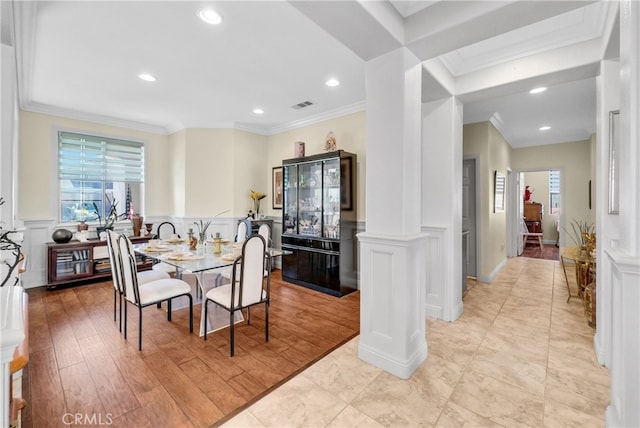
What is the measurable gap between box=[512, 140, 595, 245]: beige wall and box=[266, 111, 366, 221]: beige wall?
4.45 meters

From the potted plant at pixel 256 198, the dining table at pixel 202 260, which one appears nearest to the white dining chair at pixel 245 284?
the dining table at pixel 202 260

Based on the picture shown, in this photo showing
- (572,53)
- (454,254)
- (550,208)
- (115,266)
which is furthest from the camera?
(550,208)

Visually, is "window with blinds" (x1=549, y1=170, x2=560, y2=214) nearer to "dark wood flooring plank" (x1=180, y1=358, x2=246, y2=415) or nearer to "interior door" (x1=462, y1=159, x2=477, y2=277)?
"interior door" (x1=462, y1=159, x2=477, y2=277)

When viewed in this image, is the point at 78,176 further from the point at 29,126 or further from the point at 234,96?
the point at 234,96

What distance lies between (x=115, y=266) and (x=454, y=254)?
346 cm

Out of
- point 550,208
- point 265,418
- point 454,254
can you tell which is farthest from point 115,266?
point 550,208

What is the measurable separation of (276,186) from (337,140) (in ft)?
5.12

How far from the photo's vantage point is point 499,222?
516cm

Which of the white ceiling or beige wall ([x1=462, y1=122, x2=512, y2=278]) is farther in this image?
beige wall ([x1=462, y1=122, x2=512, y2=278])

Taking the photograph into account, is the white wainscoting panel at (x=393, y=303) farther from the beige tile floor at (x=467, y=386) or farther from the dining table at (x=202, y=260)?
the dining table at (x=202, y=260)

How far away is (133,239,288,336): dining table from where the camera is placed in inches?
102

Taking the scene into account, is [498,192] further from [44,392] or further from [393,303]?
[44,392]

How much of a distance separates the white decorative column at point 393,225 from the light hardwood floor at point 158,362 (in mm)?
647

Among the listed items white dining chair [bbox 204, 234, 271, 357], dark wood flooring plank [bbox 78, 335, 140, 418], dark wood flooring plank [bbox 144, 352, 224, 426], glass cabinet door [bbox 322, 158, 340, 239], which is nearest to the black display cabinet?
glass cabinet door [bbox 322, 158, 340, 239]
